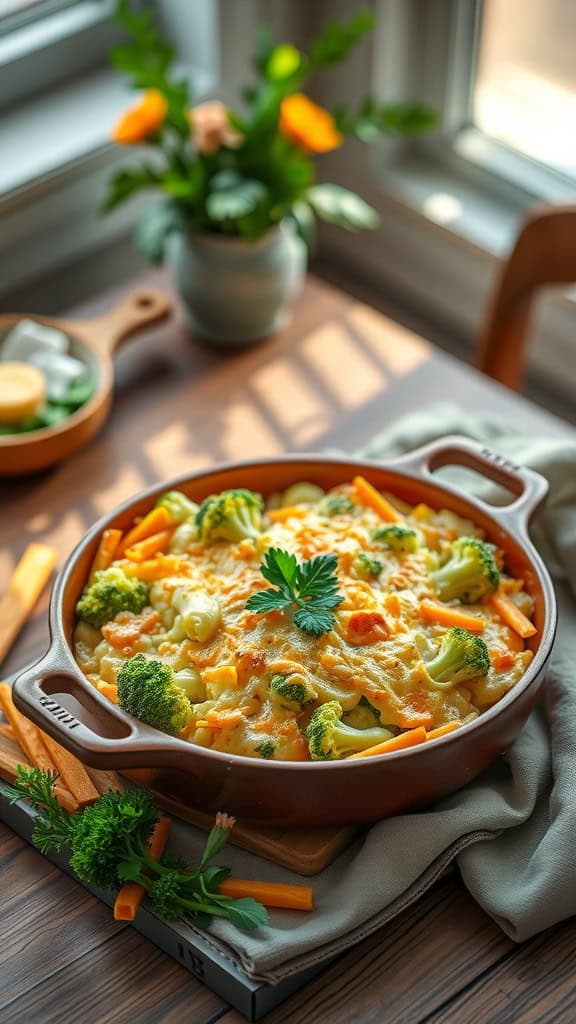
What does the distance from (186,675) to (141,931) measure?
0.29 metres

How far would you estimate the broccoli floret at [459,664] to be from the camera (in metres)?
1.47

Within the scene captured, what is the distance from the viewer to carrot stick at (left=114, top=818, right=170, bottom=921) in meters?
1.39

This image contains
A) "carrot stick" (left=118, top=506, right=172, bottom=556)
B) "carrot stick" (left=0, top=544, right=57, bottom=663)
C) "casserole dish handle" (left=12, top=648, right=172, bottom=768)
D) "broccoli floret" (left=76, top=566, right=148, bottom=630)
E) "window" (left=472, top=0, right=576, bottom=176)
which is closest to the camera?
"casserole dish handle" (left=12, top=648, right=172, bottom=768)

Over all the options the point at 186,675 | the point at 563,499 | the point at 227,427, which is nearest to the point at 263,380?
the point at 227,427

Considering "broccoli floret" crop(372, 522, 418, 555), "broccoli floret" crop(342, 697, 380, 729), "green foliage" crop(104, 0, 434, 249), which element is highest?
"green foliage" crop(104, 0, 434, 249)

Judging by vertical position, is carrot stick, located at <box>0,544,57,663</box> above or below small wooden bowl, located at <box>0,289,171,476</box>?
below

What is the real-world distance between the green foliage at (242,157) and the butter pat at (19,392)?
0.31 meters

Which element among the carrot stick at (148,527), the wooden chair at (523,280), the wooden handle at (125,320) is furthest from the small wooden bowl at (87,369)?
the wooden chair at (523,280)

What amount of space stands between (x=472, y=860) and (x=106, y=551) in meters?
0.58

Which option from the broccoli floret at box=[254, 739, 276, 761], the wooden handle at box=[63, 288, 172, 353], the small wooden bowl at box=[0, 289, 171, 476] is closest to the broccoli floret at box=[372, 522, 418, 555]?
the broccoli floret at box=[254, 739, 276, 761]

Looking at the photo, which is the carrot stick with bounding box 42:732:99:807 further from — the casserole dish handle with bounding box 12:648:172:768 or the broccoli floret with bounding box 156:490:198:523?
the broccoli floret with bounding box 156:490:198:523

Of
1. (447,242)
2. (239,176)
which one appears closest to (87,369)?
(239,176)

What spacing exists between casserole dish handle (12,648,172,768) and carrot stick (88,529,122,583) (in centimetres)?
19

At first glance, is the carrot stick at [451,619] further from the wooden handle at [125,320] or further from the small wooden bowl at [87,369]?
the wooden handle at [125,320]
